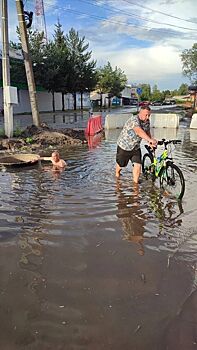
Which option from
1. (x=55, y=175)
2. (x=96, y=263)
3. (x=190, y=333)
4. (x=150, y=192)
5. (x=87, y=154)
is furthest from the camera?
(x=87, y=154)

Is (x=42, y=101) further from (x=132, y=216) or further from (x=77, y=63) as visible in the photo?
(x=132, y=216)

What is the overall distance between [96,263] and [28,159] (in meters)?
7.33

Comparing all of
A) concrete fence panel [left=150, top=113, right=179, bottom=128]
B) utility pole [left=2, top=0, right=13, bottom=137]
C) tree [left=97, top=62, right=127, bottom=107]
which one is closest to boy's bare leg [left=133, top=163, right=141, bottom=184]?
utility pole [left=2, top=0, right=13, bottom=137]

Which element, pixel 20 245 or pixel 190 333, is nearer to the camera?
pixel 190 333

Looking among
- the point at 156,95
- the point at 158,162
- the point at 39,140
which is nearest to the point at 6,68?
the point at 39,140

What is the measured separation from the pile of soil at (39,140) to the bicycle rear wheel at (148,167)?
21.1 feet

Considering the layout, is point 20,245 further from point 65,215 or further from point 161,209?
point 161,209

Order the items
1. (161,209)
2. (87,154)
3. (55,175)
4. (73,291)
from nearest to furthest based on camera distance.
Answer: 1. (73,291)
2. (161,209)
3. (55,175)
4. (87,154)

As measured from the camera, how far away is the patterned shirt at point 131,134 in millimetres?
8023

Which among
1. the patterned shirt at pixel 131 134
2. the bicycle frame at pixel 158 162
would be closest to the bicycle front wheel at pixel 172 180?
the bicycle frame at pixel 158 162

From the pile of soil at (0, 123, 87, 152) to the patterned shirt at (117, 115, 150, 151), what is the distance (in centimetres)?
677

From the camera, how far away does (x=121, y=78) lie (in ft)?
262

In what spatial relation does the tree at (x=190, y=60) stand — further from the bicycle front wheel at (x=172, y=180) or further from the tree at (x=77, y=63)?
the bicycle front wheel at (x=172, y=180)

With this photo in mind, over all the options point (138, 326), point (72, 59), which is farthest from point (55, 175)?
point (72, 59)
